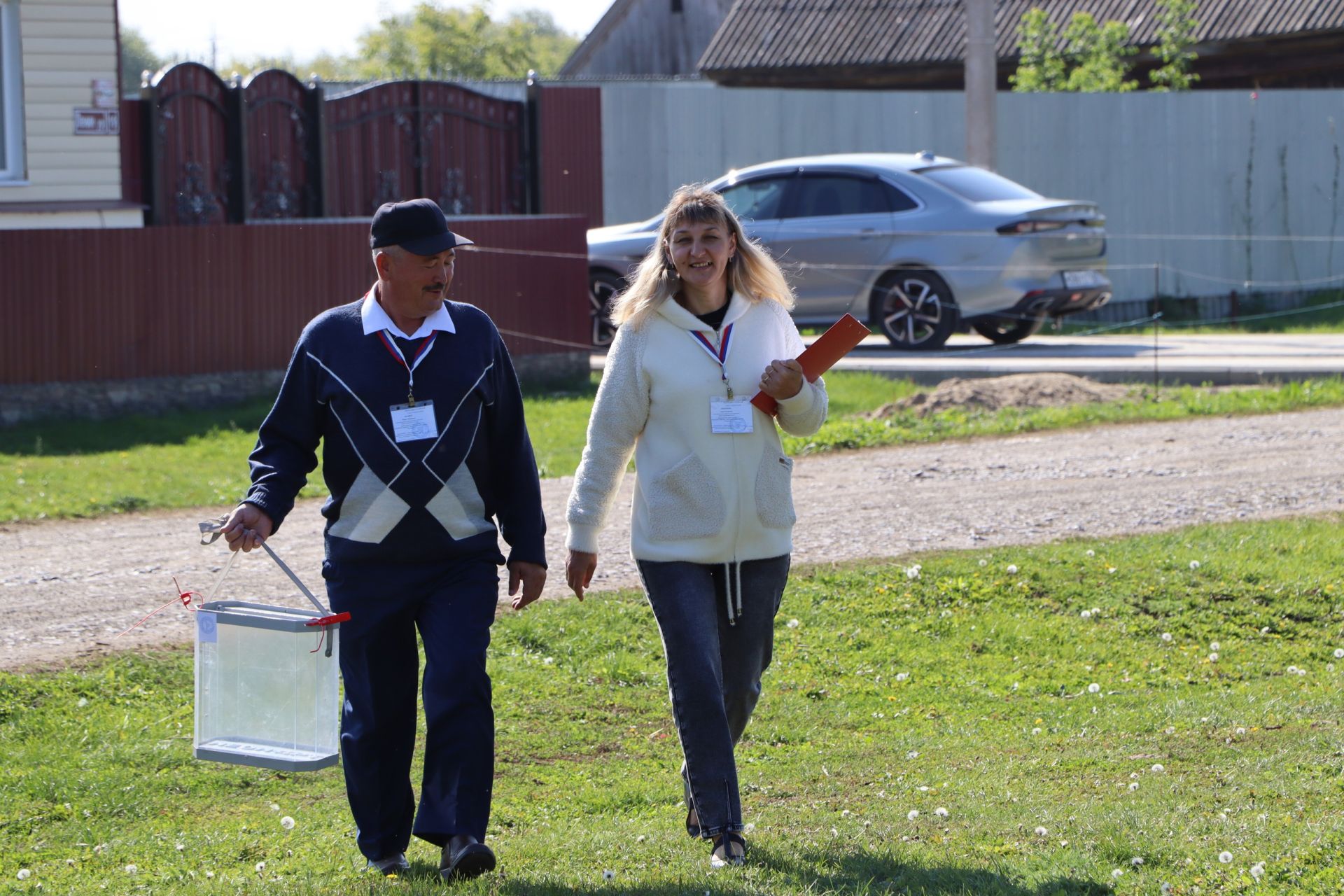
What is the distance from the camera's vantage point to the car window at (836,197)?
52.5 feet

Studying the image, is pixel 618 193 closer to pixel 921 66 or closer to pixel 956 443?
pixel 921 66

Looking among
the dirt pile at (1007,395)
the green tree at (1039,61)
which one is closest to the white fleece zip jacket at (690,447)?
the dirt pile at (1007,395)

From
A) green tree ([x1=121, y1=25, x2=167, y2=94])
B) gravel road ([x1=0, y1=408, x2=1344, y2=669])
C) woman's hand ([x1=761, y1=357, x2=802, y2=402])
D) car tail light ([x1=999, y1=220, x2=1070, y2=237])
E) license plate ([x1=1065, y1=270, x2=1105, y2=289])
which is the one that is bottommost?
gravel road ([x1=0, y1=408, x2=1344, y2=669])

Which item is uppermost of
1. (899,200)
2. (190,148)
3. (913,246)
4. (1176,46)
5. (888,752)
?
(1176,46)

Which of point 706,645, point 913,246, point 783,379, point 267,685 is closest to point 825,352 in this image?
point 783,379

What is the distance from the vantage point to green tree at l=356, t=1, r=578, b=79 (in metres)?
57.3

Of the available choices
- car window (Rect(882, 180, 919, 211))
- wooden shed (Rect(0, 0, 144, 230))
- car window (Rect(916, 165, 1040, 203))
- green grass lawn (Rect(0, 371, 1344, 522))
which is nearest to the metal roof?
car window (Rect(916, 165, 1040, 203))

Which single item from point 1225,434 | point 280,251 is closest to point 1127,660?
point 1225,434

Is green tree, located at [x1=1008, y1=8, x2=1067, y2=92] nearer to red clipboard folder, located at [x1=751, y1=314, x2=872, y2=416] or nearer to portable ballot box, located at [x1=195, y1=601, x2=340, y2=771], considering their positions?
red clipboard folder, located at [x1=751, y1=314, x2=872, y2=416]

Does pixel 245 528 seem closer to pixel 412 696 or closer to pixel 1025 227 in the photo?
pixel 412 696

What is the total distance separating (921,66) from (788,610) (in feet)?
68.9

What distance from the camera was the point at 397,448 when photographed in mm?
4465

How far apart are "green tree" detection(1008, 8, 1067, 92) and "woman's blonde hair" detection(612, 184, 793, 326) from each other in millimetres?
19289

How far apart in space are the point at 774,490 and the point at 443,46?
54957 mm
